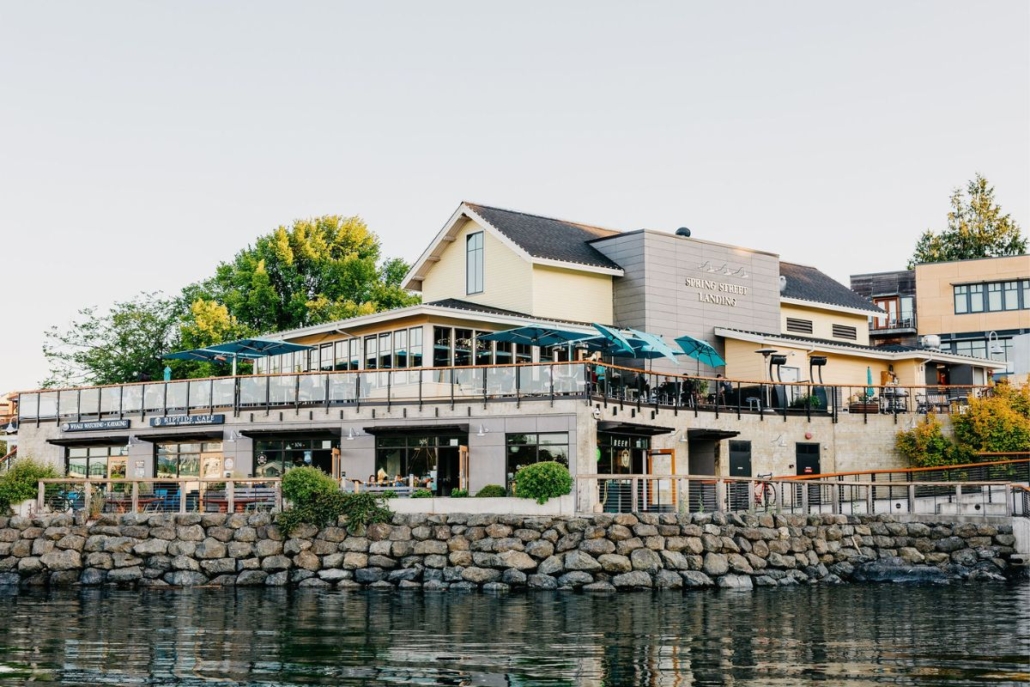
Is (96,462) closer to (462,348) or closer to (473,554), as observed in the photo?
(462,348)

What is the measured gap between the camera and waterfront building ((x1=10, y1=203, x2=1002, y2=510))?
121ft

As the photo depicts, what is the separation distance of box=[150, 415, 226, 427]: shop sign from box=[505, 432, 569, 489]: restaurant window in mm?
10415

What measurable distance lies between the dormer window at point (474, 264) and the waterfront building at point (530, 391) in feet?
0.28

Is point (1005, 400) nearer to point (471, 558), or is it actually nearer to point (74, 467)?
point (471, 558)

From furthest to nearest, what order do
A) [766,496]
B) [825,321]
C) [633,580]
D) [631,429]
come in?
[825,321], [631,429], [766,496], [633,580]

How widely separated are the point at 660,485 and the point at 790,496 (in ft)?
12.1

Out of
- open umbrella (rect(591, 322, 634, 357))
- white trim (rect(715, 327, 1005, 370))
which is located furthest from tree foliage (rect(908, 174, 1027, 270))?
open umbrella (rect(591, 322, 634, 357))

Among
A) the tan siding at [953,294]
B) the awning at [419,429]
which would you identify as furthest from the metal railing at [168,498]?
the tan siding at [953,294]

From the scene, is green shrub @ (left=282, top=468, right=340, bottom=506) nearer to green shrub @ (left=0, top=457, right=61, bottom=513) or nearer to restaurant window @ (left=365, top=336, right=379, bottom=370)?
green shrub @ (left=0, top=457, right=61, bottom=513)

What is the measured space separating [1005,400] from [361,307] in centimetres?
2824

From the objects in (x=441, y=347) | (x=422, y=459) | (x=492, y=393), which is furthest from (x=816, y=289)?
(x=422, y=459)

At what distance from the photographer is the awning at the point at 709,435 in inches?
1602

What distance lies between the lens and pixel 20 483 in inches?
1375

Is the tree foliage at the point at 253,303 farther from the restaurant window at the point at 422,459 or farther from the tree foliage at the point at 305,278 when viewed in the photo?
the restaurant window at the point at 422,459
